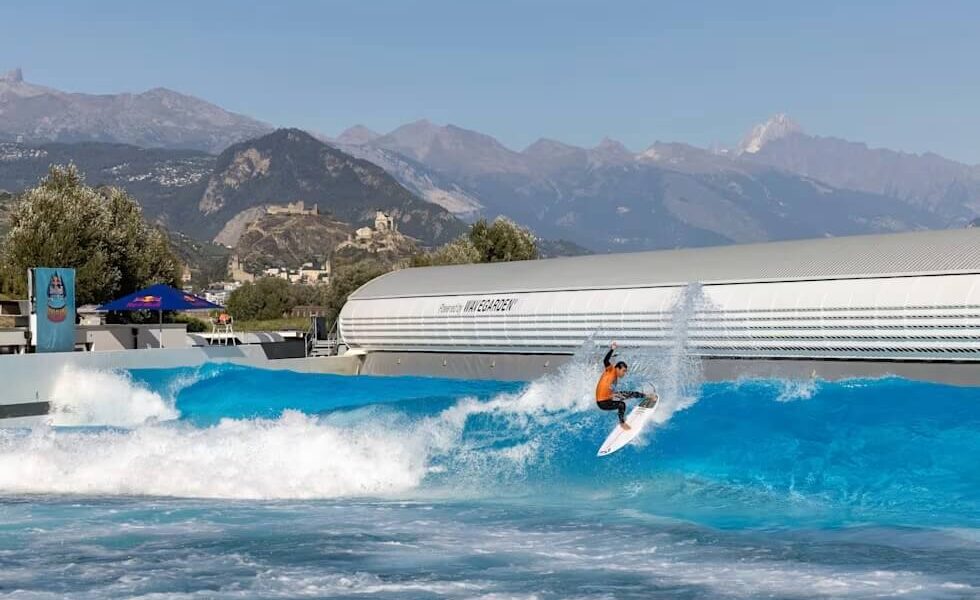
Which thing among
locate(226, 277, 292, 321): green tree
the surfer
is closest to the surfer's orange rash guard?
the surfer

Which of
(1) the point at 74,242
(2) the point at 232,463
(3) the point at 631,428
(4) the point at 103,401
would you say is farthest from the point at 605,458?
(1) the point at 74,242

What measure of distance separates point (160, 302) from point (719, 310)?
18367 millimetres

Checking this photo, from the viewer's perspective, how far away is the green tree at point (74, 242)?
4441 centimetres

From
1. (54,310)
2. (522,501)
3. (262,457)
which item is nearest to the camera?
(522,501)

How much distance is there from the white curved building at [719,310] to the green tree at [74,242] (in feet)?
44.0

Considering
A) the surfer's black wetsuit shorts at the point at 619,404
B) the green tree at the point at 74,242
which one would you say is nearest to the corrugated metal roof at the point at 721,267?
the surfer's black wetsuit shorts at the point at 619,404

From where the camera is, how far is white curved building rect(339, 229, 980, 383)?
944 inches

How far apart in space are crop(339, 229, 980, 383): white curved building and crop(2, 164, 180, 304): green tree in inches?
528

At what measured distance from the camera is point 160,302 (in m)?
36.4

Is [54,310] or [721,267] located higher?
[721,267]

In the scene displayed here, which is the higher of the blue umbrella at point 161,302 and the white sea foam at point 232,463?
the blue umbrella at point 161,302

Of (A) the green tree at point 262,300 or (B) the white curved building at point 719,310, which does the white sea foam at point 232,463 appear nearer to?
(B) the white curved building at point 719,310

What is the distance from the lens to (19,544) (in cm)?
1405

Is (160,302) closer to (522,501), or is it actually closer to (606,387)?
(606,387)
